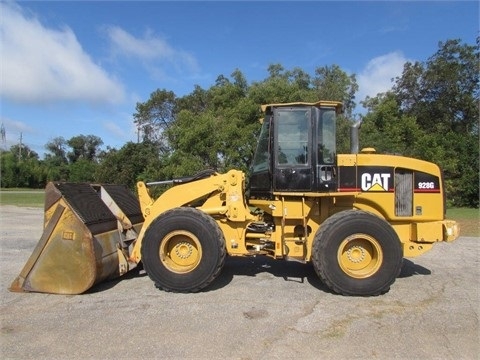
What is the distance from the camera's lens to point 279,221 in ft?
21.9

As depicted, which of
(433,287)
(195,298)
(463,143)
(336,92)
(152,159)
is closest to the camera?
(195,298)

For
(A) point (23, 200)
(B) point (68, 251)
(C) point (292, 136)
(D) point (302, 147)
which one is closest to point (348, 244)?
(D) point (302, 147)

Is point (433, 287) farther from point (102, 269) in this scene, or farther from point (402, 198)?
point (102, 269)

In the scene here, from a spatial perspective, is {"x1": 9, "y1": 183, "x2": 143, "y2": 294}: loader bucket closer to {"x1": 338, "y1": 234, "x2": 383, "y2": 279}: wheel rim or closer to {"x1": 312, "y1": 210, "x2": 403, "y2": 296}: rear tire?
{"x1": 312, "y1": 210, "x2": 403, "y2": 296}: rear tire

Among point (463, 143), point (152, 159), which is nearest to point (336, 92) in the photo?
point (463, 143)

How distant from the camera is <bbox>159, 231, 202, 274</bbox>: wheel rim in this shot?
6285 millimetres

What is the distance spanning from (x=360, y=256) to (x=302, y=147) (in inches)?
68.8

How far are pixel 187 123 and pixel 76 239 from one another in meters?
22.0

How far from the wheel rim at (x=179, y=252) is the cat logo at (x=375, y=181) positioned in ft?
8.49

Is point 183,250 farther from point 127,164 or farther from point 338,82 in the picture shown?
point 338,82

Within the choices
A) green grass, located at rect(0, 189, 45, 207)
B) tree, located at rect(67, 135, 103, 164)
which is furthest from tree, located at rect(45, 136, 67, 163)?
green grass, located at rect(0, 189, 45, 207)

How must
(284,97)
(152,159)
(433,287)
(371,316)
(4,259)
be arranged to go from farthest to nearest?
(152,159) < (284,97) < (4,259) < (433,287) < (371,316)

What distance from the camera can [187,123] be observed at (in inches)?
1082

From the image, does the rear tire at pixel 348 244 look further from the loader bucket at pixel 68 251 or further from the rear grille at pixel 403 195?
the loader bucket at pixel 68 251
